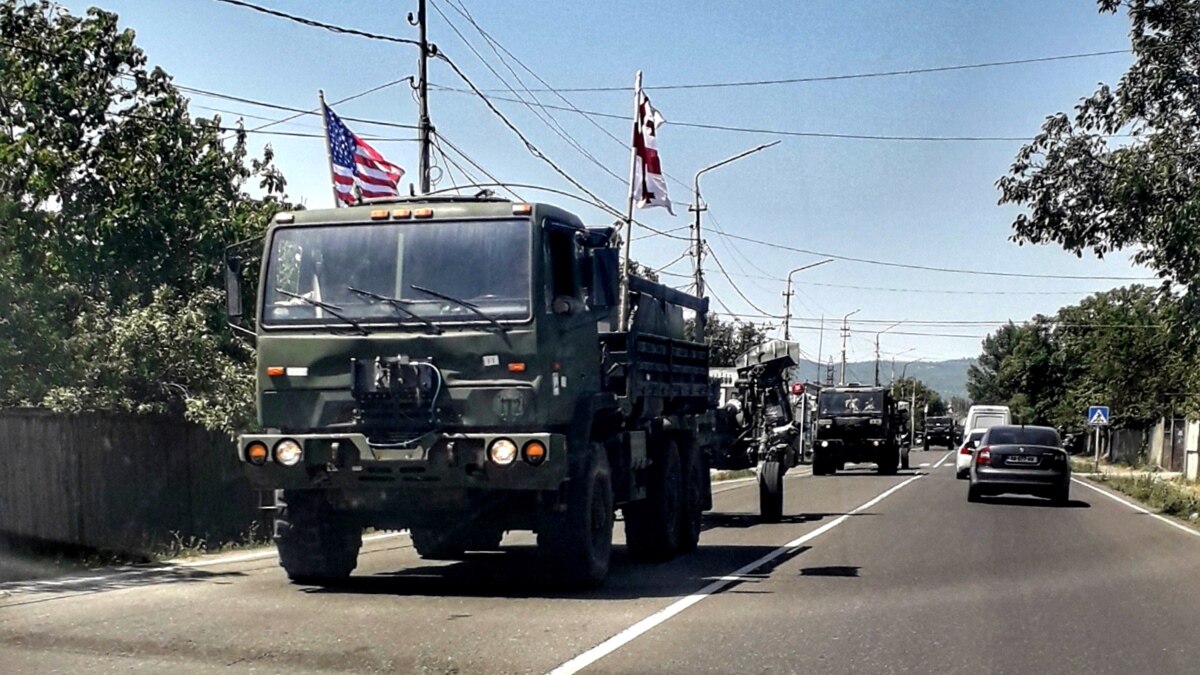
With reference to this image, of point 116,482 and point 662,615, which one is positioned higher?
point 116,482

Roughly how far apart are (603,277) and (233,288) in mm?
2983

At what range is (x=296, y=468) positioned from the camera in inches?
456

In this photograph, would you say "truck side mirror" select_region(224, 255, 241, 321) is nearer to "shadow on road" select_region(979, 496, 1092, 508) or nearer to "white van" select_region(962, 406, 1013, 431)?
"shadow on road" select_region(979, 496, 1092, 508)

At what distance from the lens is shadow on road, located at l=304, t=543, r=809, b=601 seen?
39.9ft

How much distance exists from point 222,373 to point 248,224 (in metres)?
2.62

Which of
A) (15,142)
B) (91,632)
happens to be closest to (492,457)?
(91,632)

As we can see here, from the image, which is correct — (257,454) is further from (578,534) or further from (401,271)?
(578,534)

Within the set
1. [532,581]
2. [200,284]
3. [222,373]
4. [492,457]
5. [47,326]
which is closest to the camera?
[492,457]

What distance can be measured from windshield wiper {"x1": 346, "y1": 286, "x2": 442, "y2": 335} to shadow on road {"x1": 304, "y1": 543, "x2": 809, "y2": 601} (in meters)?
2.17

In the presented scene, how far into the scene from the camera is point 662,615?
10.8m

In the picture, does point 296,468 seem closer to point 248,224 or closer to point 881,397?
point 248,224

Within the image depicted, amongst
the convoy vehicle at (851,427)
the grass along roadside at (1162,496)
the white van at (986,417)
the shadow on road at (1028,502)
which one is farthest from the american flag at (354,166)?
the white van at (986,417)

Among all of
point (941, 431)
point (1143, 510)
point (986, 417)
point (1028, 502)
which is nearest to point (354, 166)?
point (1028, 502)

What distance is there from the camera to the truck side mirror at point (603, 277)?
39.2 ft
